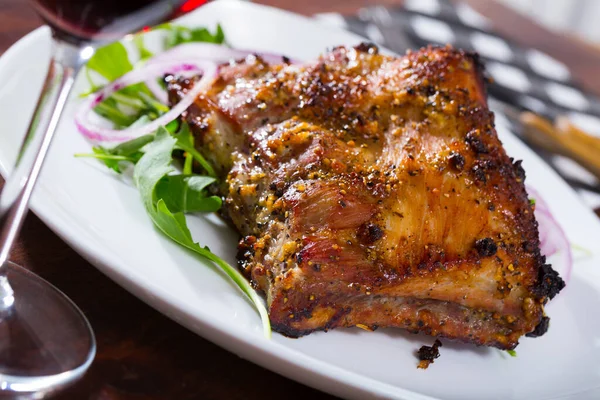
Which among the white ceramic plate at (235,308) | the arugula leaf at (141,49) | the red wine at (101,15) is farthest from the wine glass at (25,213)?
the arugula leaf at (141,49)

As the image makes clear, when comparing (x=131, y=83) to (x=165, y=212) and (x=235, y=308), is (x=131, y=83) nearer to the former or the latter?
(x=165, y=212)

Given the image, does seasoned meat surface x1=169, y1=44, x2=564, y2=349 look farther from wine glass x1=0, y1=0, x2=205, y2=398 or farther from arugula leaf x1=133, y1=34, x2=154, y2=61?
arugula leaf x1=133, y1=34, x2=154, y2=61

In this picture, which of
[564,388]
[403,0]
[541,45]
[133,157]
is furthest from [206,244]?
[541,45]

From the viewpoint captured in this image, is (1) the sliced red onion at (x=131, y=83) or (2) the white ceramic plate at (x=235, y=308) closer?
(2) the white ceramic plate at (x=235, y=308)

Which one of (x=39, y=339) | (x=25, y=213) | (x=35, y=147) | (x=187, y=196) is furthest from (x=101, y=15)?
(x=39, y=339)

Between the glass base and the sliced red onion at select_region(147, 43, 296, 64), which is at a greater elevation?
the sliced red onion at select_region(147, 43, 296, 64)

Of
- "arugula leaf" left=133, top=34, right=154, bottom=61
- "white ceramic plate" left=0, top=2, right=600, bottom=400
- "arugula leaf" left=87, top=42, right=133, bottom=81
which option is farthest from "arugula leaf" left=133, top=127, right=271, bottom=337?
"arugula leaf" left=133, top=34, right=154, bottom=61

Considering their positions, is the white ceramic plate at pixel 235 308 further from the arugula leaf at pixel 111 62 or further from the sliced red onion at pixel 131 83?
the arugula leaf at pixel 111 62

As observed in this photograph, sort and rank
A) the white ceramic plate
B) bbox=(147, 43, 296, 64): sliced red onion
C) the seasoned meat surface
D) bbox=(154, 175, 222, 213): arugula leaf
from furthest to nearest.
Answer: bbox=(147, 43, 296, 64): sliced red onion
bbox=(154, 175, 222, 213): arugula leaf
the seasoned meat surface
the white ceramic plate
